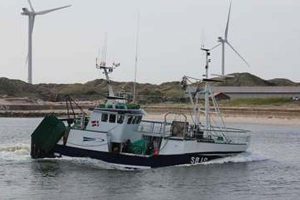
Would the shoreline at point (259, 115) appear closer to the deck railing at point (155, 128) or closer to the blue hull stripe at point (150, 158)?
the deck railing at point (155, 128)

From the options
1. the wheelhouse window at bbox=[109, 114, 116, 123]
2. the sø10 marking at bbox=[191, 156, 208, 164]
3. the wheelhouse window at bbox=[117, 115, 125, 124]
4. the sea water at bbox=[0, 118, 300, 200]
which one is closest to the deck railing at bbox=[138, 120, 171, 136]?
the wheelhouse window at bbox=[117, 115, 125, 124]

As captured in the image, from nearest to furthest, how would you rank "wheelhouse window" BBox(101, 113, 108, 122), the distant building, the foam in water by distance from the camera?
"wheelhouse window" BBox(101, 113, 108, 122) → the foam in water → the distant building

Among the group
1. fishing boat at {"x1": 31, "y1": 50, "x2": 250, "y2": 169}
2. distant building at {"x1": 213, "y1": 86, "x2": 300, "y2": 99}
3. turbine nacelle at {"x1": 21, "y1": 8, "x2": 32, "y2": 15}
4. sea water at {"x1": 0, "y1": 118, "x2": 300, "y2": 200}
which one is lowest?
sea water at {"x1": 0, "y1": 118, "x2": 300, "y2": 200}

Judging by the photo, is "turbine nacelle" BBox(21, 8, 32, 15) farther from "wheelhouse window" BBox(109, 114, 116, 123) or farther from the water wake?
"wheelhouse window" BBox(109, 114, 116, 123)

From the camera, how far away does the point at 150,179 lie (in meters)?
39.3

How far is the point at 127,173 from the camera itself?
4188cm

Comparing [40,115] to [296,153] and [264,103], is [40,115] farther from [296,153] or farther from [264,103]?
[296,153]

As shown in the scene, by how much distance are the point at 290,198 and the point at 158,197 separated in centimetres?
646

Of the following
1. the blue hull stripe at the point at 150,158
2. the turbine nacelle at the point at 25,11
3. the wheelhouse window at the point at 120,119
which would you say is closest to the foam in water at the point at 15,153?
the blue hull stripe at the point at 150,158

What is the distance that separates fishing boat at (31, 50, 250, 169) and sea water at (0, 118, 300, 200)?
0.70m

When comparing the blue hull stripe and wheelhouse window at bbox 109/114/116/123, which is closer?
the blue hull stripe

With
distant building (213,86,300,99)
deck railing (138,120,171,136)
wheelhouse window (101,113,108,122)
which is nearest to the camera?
wheelhouse window (101,113,108,122)

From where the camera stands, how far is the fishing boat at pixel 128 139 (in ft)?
145

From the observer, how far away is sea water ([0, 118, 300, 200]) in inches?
1337
